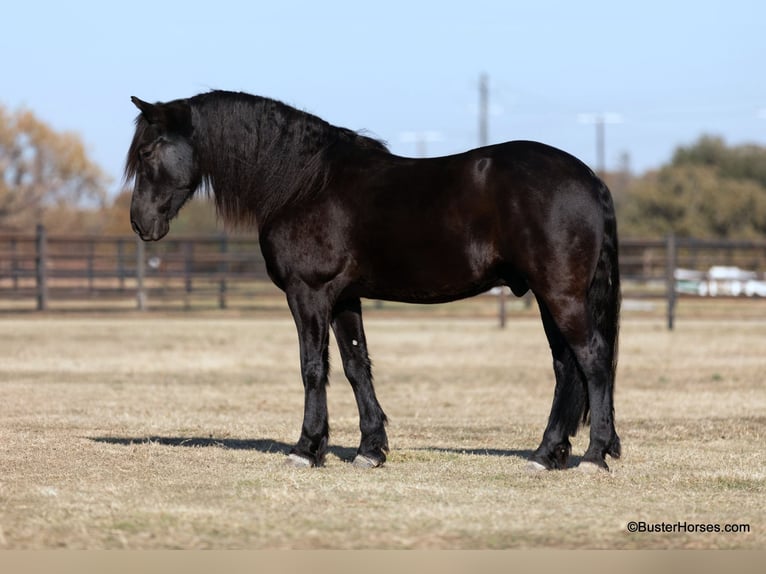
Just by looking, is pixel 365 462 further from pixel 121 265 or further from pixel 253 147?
pixel 121 265

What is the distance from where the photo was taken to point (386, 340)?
21.9 m

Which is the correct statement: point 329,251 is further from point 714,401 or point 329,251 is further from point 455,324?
point 455,324

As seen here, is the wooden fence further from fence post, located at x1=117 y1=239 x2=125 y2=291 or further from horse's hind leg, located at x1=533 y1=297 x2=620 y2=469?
horse's hind leg, located at x1=533 y1=297 x2=620 y2=469

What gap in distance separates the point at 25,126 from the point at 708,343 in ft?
125

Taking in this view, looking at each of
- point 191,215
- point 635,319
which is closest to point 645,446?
point 635,319

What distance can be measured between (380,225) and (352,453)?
6.36ft

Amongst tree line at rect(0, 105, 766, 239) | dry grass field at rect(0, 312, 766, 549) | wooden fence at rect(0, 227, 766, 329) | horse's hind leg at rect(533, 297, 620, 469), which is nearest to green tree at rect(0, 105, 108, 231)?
tree line at rect(0, 105, 766, 239)

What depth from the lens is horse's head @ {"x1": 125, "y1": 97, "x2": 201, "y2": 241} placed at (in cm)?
794

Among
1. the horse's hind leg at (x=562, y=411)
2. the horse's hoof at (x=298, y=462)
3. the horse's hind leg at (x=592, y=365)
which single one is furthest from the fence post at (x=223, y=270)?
the horse's hind leg at (x=592, y=365)

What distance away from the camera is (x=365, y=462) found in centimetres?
771

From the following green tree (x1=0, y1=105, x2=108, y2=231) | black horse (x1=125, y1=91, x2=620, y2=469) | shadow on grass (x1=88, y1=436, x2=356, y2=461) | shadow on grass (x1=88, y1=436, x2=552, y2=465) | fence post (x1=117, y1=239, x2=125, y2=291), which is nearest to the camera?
black horse (x1=125, y1=91, x2=620, y2=469)

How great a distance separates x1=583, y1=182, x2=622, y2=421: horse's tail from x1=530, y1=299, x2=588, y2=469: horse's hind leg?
250mm

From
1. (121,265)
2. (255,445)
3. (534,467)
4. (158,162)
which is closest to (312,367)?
(255,445)

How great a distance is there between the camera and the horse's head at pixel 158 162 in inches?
313
